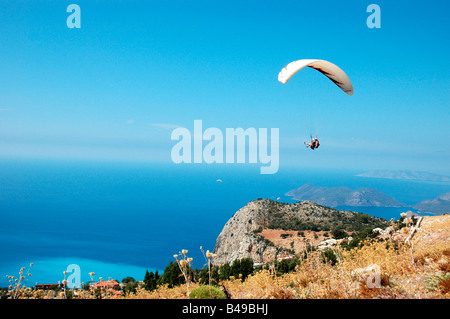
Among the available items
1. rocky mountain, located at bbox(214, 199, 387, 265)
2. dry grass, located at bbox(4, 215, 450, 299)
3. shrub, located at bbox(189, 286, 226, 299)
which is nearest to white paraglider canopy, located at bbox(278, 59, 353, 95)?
dry grass, located at bbox(4, 215, 450, 299)

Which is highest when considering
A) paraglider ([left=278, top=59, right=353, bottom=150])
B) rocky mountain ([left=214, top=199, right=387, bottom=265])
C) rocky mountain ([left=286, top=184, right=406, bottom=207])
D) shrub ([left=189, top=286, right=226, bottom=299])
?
paraglider ([left=278, top=59, right=353, bottom=150])

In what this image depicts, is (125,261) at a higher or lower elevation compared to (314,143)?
lower

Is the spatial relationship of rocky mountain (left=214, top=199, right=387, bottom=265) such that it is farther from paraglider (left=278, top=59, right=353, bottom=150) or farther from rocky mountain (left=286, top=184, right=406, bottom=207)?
rocky mountain (left=286, top=184, right=406, bottom=207)

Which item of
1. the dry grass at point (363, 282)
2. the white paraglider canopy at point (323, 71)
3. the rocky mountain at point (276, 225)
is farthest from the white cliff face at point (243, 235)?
the dry grass at point (363, 282)

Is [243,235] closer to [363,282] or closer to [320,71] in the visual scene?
[320,71]

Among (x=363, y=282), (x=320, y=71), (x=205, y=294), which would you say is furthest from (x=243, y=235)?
(x=363, y=282)
